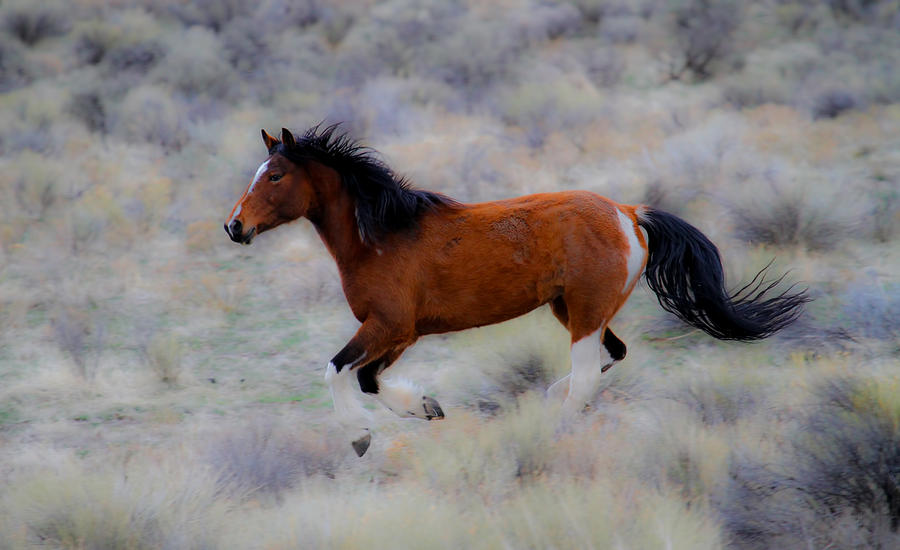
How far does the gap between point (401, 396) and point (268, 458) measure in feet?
2.73

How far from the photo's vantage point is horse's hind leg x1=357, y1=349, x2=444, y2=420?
4973 mm

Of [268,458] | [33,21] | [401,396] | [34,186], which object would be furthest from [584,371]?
[33,21]

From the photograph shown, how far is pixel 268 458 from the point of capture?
4820 mm

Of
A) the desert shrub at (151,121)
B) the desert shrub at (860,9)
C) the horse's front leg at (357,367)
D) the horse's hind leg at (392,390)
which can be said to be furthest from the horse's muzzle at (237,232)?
the desert shrub at (860,9)

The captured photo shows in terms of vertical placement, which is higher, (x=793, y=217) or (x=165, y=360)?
(x=165, y=360)

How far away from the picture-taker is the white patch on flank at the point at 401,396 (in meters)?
4.98

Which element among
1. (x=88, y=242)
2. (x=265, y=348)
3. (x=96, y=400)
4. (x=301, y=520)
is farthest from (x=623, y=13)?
(x=301, y=520)

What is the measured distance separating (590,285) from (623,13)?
742 inches

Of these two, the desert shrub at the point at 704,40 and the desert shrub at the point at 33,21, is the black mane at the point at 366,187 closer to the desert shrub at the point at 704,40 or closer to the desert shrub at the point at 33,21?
the desert shrub at the point at 704,40

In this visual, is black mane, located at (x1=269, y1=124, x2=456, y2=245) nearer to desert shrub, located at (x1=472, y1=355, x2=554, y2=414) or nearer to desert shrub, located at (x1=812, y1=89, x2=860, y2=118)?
desert shrub, located at (x1=472, y1=355, x2=554, y2=414)

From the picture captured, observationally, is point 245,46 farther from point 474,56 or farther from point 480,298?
point 480,298

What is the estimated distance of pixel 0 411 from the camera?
243 inches

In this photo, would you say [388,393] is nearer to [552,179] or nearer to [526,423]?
[526,423]

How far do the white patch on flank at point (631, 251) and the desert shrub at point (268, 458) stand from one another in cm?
201
